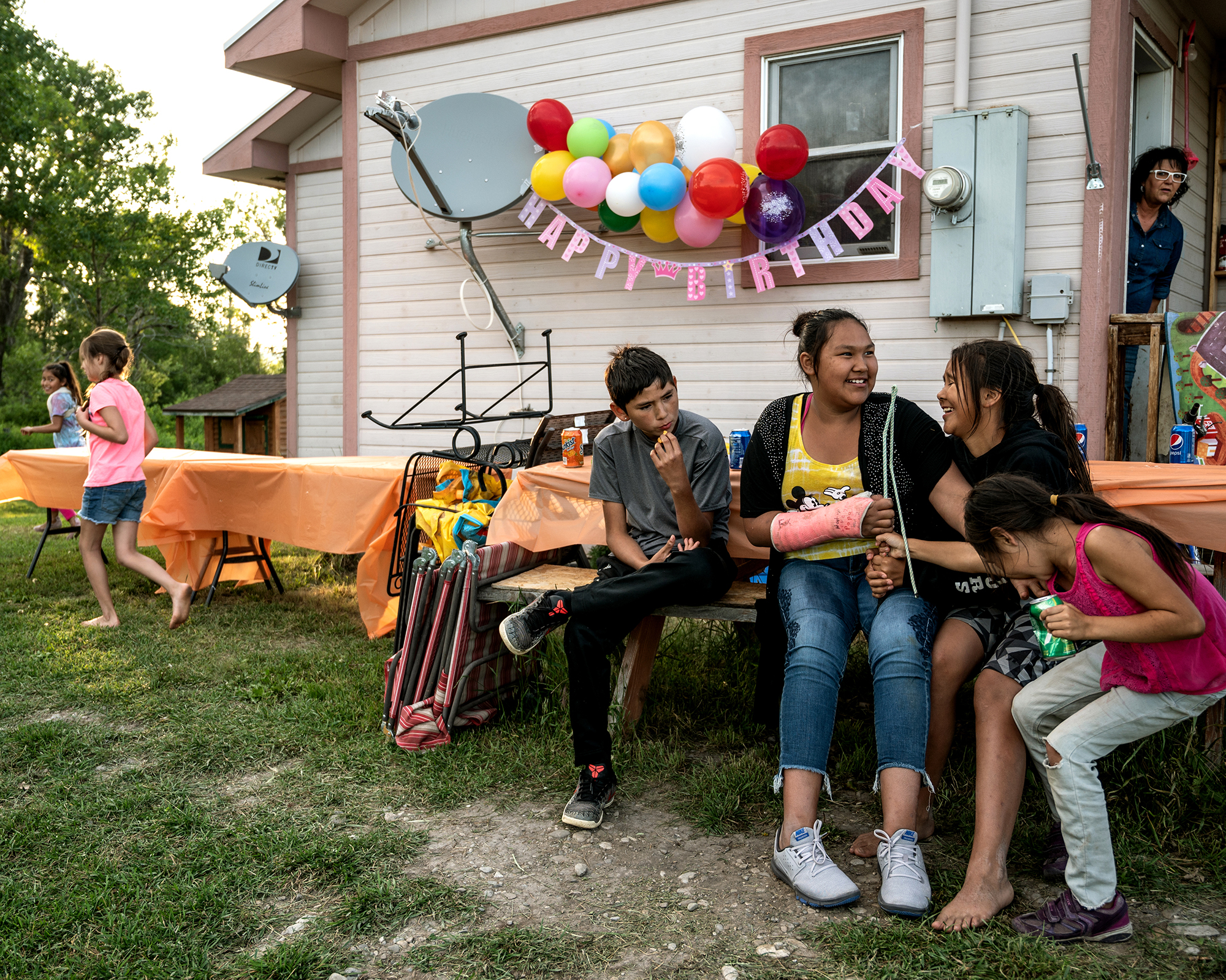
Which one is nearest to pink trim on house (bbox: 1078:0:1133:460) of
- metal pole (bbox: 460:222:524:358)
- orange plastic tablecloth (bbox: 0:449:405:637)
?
metal pole (bbox: 460:222:524:358)

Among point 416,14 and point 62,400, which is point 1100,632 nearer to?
point 416,14

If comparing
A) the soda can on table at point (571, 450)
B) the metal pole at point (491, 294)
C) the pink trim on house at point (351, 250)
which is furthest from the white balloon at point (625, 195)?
the pink trim on house at point (351, 250)

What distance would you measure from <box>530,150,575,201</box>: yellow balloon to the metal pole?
71 cm

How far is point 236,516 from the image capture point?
560cm

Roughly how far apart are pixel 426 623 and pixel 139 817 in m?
1.14

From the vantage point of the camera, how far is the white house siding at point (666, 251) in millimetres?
4754

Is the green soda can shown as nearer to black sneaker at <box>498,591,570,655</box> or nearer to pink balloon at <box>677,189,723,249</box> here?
black sneaker at <box>498,591,570,655</box>

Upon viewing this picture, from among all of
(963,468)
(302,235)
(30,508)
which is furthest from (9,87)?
(963,468)

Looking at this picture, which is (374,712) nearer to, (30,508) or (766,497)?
(766,497)

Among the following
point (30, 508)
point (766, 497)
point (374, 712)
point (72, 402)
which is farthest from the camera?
point (30, 508)

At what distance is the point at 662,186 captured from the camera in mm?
5098

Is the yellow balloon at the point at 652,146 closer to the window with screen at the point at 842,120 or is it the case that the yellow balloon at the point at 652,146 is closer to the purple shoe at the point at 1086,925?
the window with screen at the point at 842,120

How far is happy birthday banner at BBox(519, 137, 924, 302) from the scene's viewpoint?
16.5 feet

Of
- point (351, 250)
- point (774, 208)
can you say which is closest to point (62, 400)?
point (351, 250)
